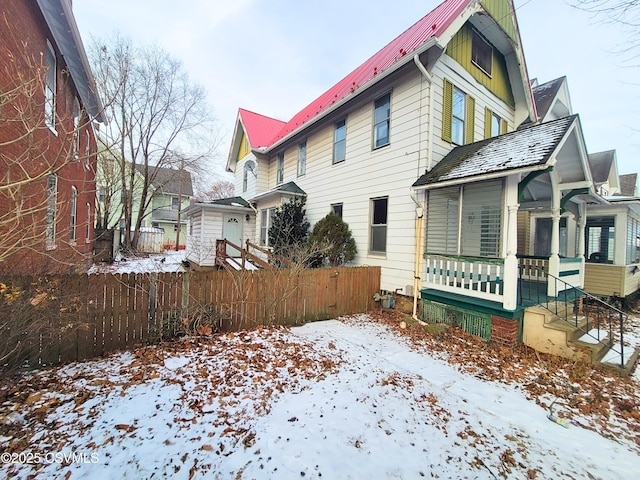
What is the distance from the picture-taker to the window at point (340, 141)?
10000mm

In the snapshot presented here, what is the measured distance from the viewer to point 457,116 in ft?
27.2

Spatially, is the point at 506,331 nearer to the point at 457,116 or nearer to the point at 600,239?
the point at 457,116

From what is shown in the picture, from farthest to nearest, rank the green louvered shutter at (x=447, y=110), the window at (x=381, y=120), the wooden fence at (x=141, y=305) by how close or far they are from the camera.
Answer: the window at (x=381, y=120), the green louvered shutter at (x=447, y=110), the wooden fence at (x=141, y=305)

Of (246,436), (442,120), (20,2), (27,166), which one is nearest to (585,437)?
(246,436)

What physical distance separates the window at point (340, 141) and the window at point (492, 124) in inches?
185

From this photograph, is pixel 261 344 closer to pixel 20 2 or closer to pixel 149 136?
pixel 20 2

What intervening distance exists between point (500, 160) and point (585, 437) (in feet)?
15.7

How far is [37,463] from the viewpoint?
2336 mm

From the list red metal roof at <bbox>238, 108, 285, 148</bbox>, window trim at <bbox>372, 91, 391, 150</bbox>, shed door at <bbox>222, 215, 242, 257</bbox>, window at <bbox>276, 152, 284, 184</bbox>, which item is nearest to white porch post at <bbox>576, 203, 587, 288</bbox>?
window trim at <bbox>372, 91, 391, 150</bbox>

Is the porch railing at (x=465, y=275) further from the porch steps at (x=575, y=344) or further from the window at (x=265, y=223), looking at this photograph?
the window at (x=265, y=223)

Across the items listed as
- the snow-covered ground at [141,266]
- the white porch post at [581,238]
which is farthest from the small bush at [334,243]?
the white porch post at [581,238]

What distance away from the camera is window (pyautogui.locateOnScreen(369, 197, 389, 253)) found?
8.44 metres

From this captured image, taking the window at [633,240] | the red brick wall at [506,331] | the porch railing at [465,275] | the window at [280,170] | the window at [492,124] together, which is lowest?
the red brick wall at [506,331]

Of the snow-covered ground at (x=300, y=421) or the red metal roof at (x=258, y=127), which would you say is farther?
the red metal roof at (x=258, y=127)
